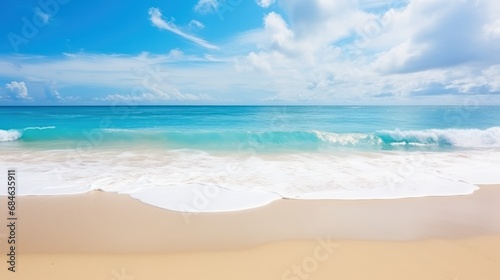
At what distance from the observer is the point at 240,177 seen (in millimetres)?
7250

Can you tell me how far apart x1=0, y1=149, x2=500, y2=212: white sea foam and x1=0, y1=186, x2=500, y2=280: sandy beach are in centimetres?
53

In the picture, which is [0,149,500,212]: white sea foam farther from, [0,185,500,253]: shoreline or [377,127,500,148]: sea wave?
[377,127,500,148]: sea wave

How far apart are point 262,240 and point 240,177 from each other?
3.47 meters

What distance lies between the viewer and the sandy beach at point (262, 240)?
3.15m

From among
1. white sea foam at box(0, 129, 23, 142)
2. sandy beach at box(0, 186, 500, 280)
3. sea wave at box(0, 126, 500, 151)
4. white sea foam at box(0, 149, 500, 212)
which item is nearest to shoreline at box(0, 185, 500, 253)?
sandy beach at box(0, 186, 500, 280)

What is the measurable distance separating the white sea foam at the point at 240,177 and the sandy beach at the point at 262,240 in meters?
0.53

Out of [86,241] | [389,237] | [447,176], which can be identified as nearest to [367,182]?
[447,176]

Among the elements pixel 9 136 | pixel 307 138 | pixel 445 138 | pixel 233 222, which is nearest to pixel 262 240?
pixel 233 222

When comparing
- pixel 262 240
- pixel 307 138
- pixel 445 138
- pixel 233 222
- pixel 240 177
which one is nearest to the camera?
pixel 262 240

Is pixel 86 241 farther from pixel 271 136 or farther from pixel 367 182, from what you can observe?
pixel 271 136

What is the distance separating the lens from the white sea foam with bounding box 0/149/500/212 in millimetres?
5715

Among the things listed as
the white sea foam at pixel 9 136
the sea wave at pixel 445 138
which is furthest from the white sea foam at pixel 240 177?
the white sea foam at pixel 9 136

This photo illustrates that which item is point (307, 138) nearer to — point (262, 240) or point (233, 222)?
point (233, 222)

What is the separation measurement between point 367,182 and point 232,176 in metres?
3.35
